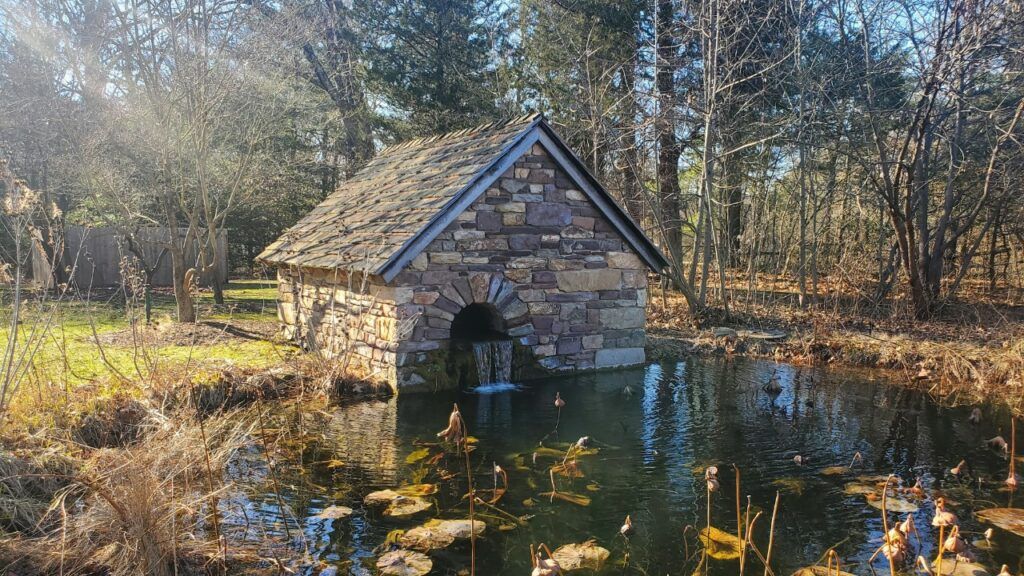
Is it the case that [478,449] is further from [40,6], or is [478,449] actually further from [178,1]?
[40,6]

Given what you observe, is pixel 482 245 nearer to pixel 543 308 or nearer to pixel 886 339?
pixel 543 308

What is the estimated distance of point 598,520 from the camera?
4965 mm

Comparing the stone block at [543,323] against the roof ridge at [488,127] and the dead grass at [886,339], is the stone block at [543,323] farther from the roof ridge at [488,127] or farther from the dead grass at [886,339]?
the roof ridge at [488,127]

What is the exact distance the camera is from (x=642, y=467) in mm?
6047

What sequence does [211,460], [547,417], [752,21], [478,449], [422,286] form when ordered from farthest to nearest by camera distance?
[752,21] < [422,286] < [547,417] < [478,449] < [211,460]

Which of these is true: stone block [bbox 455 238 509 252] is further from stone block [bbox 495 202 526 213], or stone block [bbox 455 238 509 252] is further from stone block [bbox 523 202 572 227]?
stone block [bbox 523 202 572 227]

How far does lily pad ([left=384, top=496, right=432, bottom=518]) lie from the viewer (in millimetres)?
4953

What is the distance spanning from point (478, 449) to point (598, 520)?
70.9 inches

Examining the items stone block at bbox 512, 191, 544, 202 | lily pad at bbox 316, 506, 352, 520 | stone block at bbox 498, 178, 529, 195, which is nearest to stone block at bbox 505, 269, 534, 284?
stone block at bbox 512, 191, 544, 202

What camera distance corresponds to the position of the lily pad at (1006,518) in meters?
4.85

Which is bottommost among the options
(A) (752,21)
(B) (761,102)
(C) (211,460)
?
(C) (211,460)

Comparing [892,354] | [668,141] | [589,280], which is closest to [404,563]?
[589,280]

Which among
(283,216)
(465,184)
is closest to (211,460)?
(465,184)

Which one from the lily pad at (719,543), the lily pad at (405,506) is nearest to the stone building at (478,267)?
the lily pad at (405,506)
